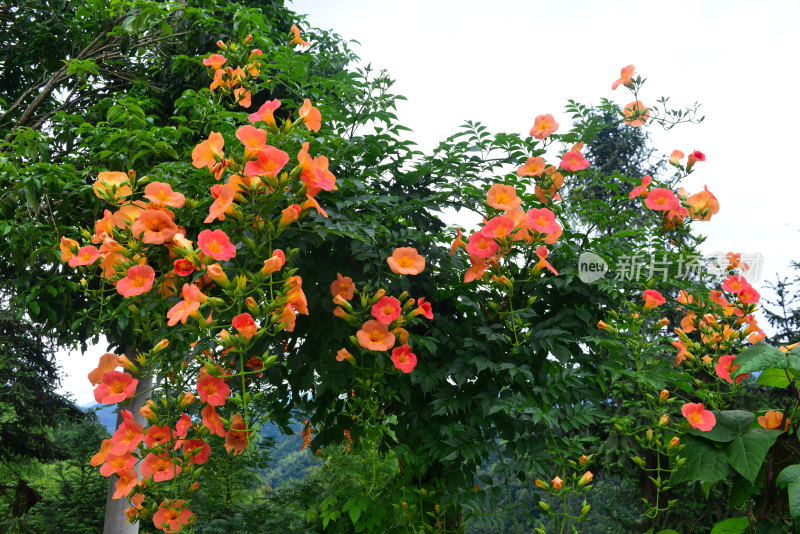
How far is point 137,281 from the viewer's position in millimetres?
1509

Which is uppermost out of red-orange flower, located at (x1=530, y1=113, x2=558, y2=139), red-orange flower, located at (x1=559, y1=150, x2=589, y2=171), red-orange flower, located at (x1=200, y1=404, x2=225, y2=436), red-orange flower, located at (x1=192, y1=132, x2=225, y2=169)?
red-orange flower, located at (x1=530, y1=113, x2=558, y2=139)

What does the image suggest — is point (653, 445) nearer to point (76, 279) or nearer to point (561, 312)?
point (561, 312)

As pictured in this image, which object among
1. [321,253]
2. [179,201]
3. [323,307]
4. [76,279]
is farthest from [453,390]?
[76,279]

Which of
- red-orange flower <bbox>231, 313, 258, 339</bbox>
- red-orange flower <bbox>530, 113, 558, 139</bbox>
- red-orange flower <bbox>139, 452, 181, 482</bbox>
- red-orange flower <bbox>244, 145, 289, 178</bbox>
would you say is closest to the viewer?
red-orange flower <bbox>231, 313, 258, 339</bbox>

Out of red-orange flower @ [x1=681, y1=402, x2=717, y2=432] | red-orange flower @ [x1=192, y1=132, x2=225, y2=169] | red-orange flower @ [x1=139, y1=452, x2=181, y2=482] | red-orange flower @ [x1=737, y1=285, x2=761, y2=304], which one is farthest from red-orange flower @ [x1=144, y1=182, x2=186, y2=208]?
red-orange flower @ [x1=737, y1=285, x2=761, y2=304]

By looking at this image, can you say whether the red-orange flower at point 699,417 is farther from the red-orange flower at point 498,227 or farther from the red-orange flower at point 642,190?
the red-orange flower at point 642,190

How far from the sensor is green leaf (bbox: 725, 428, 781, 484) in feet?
4.75

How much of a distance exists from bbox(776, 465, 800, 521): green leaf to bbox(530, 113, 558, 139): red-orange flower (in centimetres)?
154

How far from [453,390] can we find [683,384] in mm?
815

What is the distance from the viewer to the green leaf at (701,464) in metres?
1.56

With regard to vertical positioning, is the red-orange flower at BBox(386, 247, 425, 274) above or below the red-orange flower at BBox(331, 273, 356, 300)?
above

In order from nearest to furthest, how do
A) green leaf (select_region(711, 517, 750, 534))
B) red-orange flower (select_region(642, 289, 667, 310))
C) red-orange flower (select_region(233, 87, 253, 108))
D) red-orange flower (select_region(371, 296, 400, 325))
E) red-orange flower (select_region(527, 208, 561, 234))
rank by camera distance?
1. green leaf (select_region(711, 517, 750, 534))
2. red-orange flower (select_region(371, 296, 400, 325))
3. red-orange flower (select_region(527, 208, 561, 234))
4. red-orange flower (select_region(642, 289, 667, 310))
5. red-orange flower (select_region(233, 87, 253, 108))

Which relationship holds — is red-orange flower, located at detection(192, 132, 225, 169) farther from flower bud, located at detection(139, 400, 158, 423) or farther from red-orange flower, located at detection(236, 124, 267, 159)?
flower bud, located at detection(139, 400, 158, 423)

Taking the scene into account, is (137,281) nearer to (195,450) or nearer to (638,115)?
(195,450)
